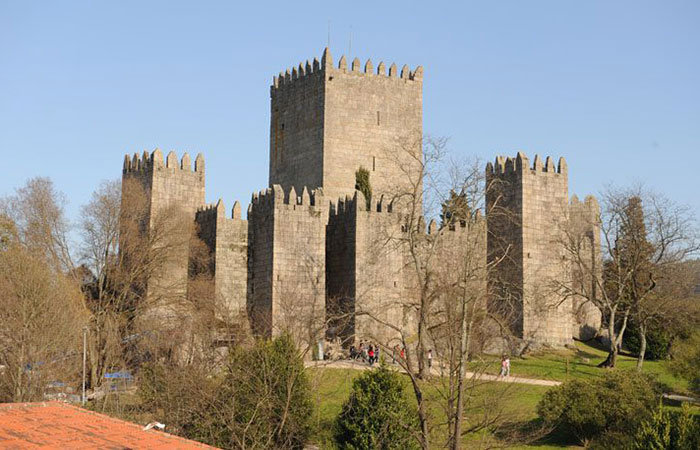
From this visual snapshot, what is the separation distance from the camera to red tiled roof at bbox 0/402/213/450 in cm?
2406

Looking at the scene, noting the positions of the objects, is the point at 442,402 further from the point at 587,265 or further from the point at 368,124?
the point at 368,124

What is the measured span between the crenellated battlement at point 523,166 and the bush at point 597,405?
1489 cm

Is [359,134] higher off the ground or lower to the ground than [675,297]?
higher

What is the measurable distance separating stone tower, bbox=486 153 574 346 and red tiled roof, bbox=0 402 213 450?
22033 mm

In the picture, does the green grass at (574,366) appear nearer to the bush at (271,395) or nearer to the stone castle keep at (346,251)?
the stone castle keep at (346,251)

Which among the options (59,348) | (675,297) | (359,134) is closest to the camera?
(59,348)

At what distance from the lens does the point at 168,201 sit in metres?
51.0

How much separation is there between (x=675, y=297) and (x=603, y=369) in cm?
946

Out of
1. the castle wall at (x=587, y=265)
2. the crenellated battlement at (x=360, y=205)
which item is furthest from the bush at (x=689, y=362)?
the crenellated battlement at (x=360, y=205)

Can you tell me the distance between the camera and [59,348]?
131 ft

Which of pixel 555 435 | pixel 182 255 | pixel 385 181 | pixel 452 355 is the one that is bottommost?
pixel 555 435

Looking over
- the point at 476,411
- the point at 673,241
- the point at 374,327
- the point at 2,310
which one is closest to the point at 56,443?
the point at 476,411

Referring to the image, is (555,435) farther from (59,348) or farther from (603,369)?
(59,348)

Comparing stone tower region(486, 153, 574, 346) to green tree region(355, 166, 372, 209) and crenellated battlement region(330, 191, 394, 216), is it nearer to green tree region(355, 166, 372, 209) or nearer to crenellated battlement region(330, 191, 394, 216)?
crenellated battlement region(330, 191, 394, 216)
